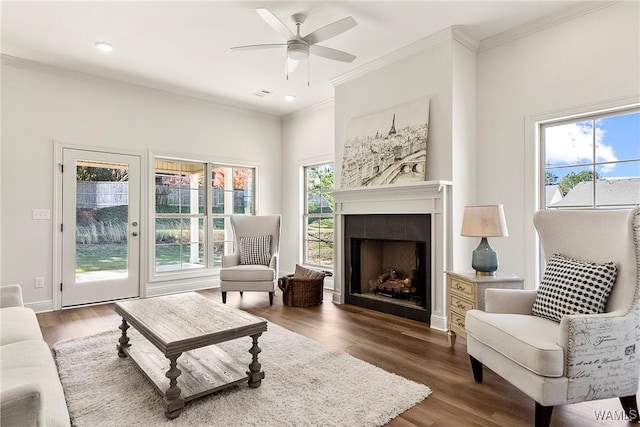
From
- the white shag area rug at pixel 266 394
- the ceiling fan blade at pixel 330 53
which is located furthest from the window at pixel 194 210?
the ceiling fan blade at pixel 330 53

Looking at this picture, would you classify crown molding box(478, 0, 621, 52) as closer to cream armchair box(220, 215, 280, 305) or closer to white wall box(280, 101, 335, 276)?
white wall box(280, 101, 335, 276)

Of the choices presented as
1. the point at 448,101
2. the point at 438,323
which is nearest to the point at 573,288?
the point at 438,323

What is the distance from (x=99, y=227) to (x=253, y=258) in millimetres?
1952

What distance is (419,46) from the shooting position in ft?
12.1

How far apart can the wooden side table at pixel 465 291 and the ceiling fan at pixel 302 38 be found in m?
2.17

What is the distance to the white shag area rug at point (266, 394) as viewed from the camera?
1.89 meters

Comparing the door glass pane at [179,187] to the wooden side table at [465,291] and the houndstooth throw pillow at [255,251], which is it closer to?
the houndstooth throw pillow at [255,251]

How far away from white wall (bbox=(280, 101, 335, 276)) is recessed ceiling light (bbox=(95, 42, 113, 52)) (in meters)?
2.87

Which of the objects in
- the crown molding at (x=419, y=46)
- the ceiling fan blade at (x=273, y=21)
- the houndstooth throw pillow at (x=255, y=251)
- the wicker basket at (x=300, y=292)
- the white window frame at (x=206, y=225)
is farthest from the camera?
the white window frame at (x=206, y=225)

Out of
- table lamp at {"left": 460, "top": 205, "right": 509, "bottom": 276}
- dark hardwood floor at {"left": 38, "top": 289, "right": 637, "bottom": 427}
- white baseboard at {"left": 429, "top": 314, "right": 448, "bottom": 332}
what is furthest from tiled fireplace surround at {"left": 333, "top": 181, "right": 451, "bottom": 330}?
table lamp at {"left": 460, "top": 205, "right": 509, "bottom": 276}

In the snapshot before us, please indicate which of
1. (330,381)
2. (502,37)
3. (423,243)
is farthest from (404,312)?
(502,37)

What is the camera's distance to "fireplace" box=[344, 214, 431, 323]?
3680 millimetres

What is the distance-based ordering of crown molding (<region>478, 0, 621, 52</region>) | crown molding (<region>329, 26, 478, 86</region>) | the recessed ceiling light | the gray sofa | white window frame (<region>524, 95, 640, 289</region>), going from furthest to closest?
the recessed ceiling light, crown molding (<region>329, 26, 478, 86</region>), white window frame (<region>524, 95, 640, 289</region>), crown molding (<region>478, 0, 621, 52</region>), the gray sofa

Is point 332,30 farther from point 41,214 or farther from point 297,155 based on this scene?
point 41,214
